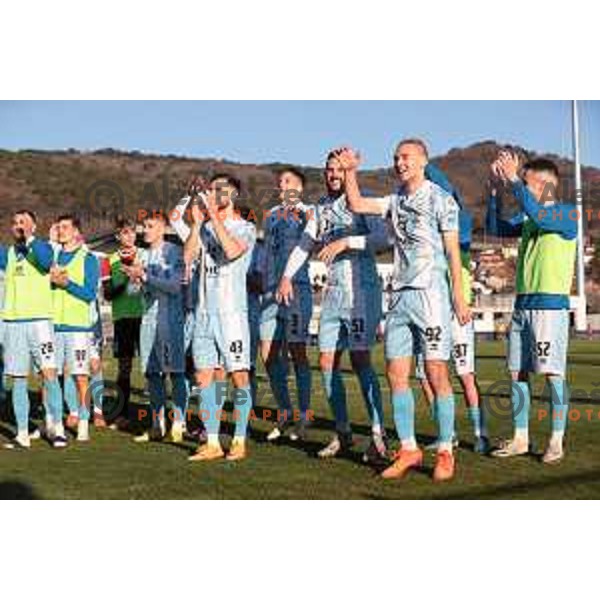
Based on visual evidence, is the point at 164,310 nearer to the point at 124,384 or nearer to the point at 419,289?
the point at 124,384

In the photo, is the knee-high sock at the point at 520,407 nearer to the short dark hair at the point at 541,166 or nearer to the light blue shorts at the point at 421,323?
the light blue shorts at the point at 421,323

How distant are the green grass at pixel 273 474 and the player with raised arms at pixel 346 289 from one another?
0.53 m

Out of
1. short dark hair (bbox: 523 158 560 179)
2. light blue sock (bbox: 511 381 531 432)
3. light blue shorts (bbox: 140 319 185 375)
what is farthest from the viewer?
light blue shorts (bbox: 140 319 185 375)

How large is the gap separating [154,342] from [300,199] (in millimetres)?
1829

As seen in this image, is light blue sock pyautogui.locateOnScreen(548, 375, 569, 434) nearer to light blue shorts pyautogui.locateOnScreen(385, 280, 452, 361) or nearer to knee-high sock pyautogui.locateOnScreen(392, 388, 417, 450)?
light blue shorts pyautogui.locateOnScreen(385, 280, 452, 361)

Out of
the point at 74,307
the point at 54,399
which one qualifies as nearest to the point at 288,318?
the point at 74,307

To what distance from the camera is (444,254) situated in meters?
6.98

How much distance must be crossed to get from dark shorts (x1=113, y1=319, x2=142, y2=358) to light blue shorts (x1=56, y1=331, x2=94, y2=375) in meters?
1.03

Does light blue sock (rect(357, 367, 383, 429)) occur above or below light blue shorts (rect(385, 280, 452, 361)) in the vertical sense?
below

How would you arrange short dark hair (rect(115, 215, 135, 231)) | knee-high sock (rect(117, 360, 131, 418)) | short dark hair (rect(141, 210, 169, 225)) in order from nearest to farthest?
1. short dark hair (rect(141, 210, 169, 225))
2. short dark hair (rect(115, 215, 135, 231))
3. knee-high sock (rect(117, 360, 131, 418))

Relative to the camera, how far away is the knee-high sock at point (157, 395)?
965 cm

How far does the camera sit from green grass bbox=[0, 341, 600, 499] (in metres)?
6.32

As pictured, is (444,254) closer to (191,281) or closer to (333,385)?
(333,385)

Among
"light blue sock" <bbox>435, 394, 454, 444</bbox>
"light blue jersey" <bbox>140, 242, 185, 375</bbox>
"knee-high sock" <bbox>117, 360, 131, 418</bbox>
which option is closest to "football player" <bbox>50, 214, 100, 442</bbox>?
"light blue jersey" <bbox>140, 242, 185, 375</bbox>
